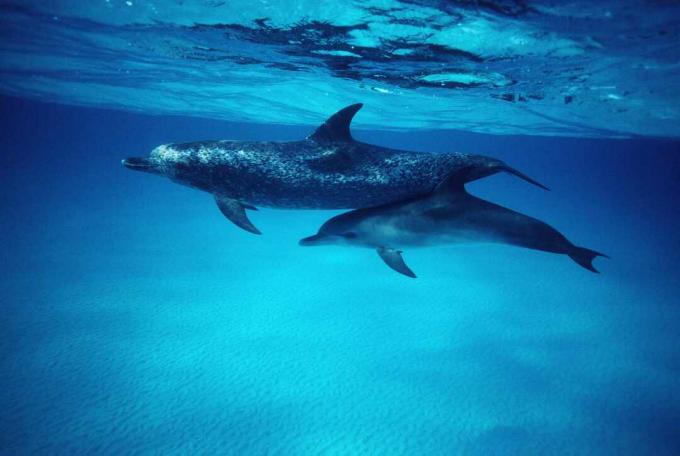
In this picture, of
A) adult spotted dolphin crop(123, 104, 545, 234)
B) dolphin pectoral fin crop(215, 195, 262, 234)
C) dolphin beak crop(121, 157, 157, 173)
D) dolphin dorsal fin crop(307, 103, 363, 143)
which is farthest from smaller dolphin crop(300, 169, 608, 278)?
dolphin beak crop(121, 157, 157, 173)

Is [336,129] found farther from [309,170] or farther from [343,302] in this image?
[343,302]

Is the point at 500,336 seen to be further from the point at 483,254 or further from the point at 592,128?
the point at 592,128

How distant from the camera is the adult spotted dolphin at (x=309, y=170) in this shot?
19.0 feet

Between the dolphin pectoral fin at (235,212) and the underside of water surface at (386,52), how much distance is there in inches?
246

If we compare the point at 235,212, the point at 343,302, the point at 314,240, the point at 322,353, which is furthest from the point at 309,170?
the point at 343,302

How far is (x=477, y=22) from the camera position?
30.1ft

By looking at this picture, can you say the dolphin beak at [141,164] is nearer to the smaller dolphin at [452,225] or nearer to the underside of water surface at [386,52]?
the smaller dolphin at [452,225]

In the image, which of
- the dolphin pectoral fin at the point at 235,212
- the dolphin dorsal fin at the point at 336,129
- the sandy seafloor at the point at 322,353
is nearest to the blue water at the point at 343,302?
the sandy seafloor at the point at 322,353

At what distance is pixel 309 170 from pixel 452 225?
2580 mm

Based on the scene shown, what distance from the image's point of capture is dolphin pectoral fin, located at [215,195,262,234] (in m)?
6.01

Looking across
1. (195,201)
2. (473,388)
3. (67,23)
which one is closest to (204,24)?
(67,23)

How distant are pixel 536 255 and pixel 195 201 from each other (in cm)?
3077

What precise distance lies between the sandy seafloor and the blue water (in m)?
0.07

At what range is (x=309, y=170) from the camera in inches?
230
